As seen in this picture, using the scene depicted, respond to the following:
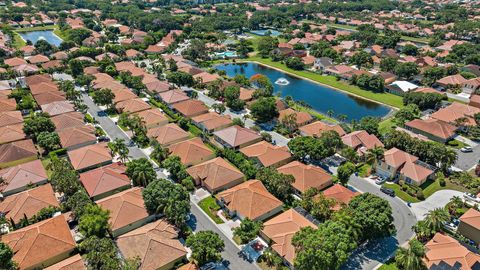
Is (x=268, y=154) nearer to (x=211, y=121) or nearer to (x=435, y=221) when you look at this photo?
(x=211, y=121)

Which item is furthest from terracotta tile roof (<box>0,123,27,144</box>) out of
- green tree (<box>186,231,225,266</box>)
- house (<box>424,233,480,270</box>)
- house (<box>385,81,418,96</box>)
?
house (<box>385,81,418,96</box>)

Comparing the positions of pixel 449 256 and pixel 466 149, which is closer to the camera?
pixel 449 256

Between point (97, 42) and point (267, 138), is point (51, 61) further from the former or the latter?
point (267, 138)

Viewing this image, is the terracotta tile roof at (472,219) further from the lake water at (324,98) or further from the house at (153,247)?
the lake water at (324,98)

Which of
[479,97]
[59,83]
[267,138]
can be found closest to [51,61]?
[59,83]

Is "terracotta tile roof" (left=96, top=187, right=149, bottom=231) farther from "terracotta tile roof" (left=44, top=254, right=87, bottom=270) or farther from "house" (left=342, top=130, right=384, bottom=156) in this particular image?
"house" (left=342, top=130, right=384, bottom=156)

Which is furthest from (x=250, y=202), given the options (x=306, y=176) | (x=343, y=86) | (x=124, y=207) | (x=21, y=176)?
(x=343, y=86)
